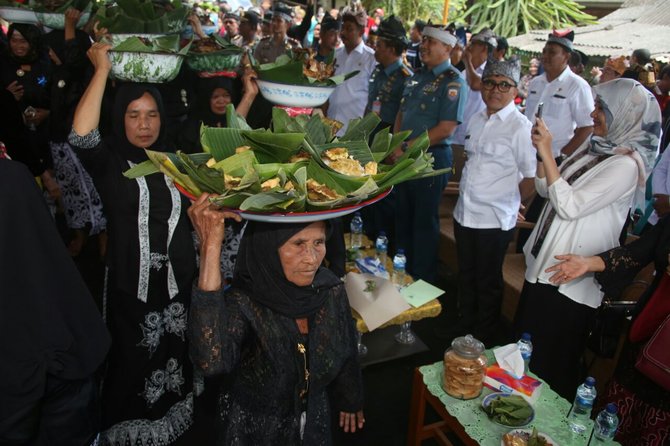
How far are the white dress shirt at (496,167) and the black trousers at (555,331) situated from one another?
0.74m

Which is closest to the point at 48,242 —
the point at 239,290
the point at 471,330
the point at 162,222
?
the point at 239,290

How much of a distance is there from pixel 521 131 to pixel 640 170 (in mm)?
935

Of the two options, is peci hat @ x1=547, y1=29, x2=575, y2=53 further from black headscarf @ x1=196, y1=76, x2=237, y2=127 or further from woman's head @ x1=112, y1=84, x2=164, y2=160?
woman's head @ x1=112, y1=84, x2=164, y2=160

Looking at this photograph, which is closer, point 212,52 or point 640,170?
point 640,170

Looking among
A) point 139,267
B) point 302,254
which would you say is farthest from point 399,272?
point 302,254

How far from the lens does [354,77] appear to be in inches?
217

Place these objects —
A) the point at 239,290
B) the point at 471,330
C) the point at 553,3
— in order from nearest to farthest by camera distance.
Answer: the point at 239,290, the point at 471,330, the point at 553,3

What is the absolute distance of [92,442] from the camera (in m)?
1.51

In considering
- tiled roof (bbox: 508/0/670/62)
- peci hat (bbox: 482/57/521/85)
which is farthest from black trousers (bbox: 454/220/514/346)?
tiled roof (bbox: 508/0/670/62)

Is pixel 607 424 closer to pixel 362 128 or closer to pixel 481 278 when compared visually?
pixel 362 128

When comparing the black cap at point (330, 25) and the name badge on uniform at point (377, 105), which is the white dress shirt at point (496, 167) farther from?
the black cap at point (330, 25)

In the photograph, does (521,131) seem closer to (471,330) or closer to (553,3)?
(471,330)

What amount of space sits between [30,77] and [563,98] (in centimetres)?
487

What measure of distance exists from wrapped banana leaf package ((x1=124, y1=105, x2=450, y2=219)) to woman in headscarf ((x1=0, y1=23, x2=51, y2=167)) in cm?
344
